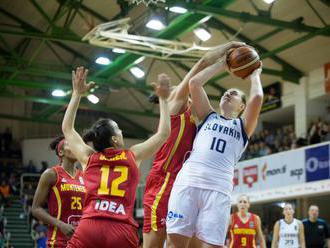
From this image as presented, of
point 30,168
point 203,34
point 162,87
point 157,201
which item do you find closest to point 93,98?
point 30,168

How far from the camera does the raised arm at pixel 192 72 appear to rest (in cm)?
590

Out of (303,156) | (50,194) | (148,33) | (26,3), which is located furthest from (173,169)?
(26,3)

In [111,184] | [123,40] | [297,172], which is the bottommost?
[111,184]

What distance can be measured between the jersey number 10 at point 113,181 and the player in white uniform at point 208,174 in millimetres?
849

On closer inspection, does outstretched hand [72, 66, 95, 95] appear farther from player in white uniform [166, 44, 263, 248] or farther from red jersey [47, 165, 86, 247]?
red jersey [47, 165, 86, 247]

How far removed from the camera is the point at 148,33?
24.1 m

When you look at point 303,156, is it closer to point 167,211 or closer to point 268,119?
point 268,119

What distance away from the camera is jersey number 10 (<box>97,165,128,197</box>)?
15.9ft

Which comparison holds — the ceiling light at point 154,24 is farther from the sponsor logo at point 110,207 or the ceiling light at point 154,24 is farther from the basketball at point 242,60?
the sponsor logo at point 110,207

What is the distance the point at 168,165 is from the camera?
6.24 m

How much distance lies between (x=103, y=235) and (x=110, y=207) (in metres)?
0.21

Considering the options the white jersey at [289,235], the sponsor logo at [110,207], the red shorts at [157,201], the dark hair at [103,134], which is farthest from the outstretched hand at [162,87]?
the white jersey at [289,235]

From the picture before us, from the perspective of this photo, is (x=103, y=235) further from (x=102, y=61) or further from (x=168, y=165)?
(x=102, y=61)

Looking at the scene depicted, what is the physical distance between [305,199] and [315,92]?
3.88 m
